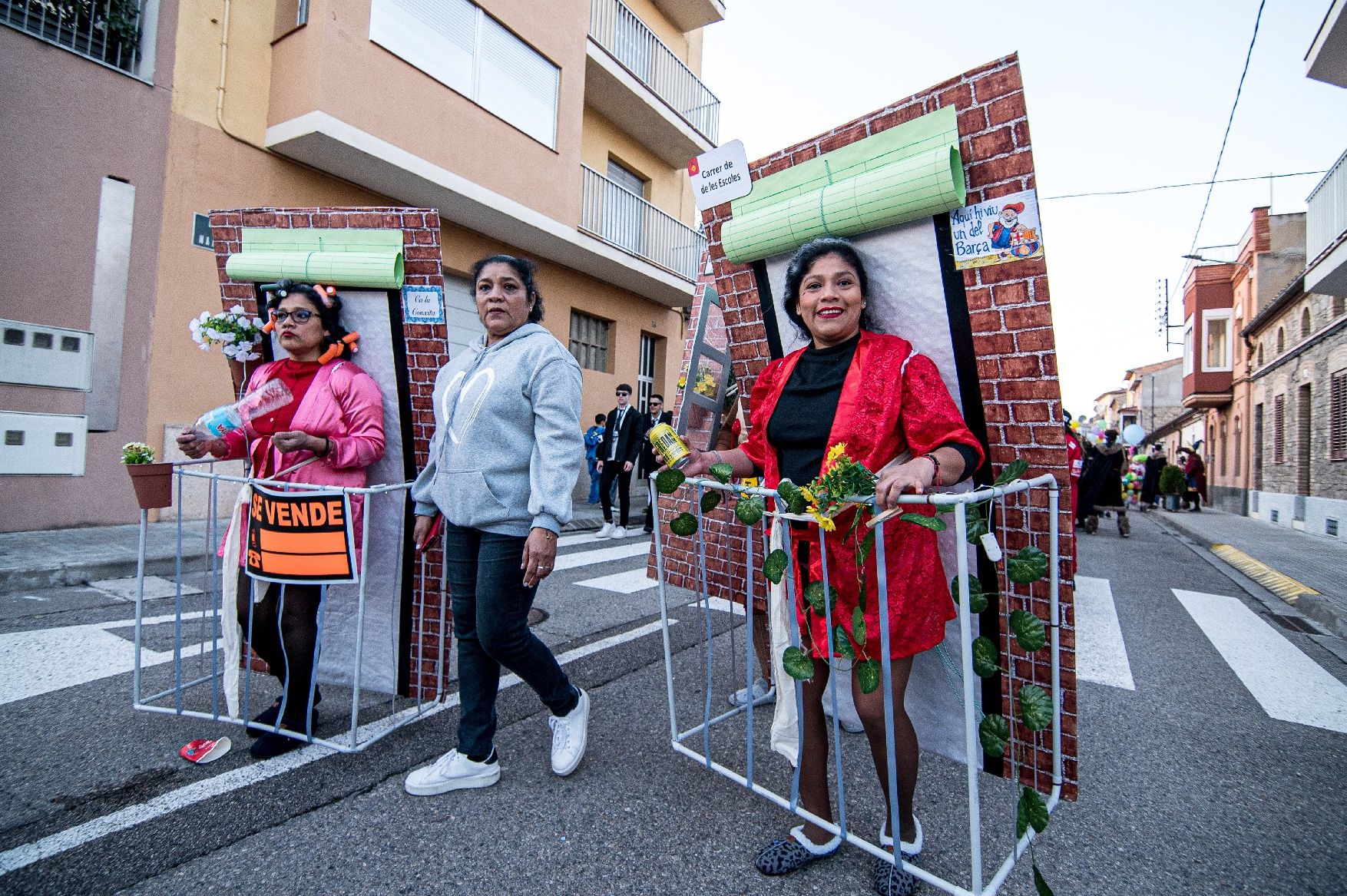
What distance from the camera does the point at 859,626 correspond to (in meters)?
1.91

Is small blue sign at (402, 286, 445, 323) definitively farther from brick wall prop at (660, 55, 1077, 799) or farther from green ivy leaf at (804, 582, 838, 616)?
green ivy leaf at (804, 582, 838, 616)

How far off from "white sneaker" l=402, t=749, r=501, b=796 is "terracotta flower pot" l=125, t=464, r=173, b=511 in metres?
1.41

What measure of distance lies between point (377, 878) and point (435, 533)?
1436 millimetres

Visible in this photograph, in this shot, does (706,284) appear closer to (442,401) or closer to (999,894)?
(442,401)

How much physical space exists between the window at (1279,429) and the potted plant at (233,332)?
2300cm

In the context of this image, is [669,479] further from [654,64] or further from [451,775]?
[654,64]

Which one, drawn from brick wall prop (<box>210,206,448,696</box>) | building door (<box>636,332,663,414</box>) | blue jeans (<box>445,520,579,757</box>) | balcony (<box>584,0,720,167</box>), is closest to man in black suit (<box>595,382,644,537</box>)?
brick wall prop (<box>210,206,448,696</box>)

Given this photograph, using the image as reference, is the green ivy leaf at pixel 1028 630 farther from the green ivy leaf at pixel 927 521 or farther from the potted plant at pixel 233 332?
the potted plant at pixel 233 332

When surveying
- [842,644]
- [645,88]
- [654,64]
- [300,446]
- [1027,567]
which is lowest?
[842,644]

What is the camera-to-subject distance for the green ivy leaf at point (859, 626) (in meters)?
1.89

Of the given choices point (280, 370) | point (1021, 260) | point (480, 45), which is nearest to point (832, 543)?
point (1021, 260)

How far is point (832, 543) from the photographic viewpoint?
Result: 2133 mm

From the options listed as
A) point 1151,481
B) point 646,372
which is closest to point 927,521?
point 646,372

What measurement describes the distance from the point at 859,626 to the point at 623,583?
4.60 meters
